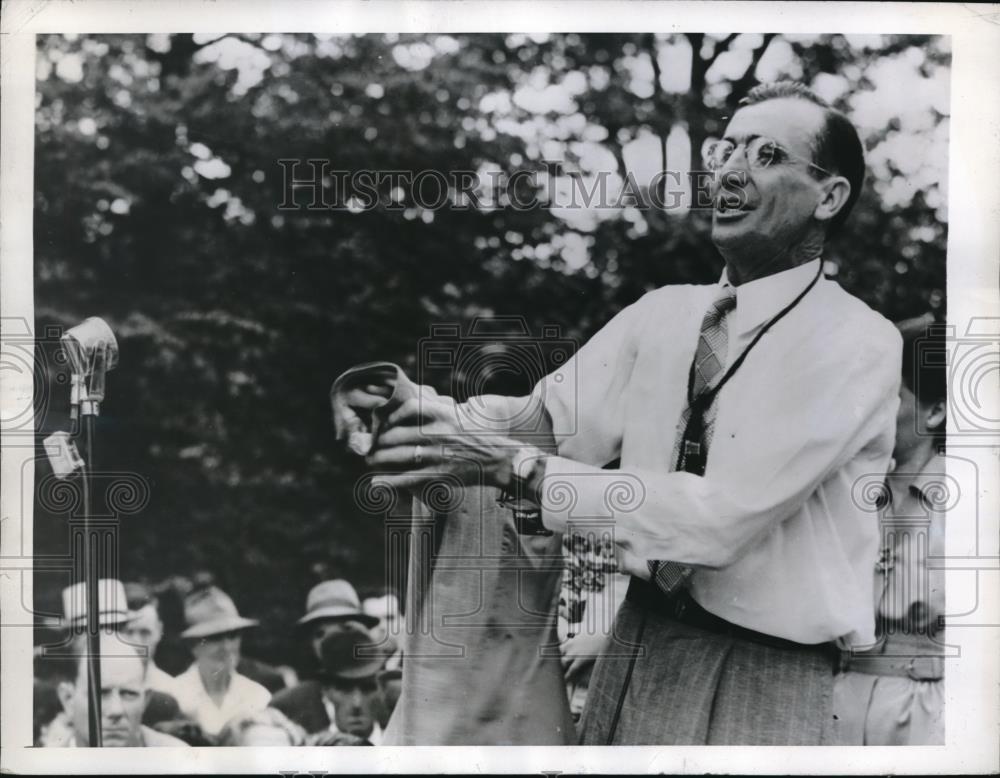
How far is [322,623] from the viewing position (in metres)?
3.11

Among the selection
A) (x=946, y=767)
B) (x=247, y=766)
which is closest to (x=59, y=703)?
(x=247, y=766)

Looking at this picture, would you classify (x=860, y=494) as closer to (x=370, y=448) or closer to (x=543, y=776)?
(x=543, y=776)

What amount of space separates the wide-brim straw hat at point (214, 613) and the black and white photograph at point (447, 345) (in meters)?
0.01

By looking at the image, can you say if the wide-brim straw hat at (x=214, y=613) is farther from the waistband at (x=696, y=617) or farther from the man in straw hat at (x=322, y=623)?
the waistband at (x=696, y=617)

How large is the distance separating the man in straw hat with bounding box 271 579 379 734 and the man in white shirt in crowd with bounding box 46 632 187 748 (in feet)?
1.45

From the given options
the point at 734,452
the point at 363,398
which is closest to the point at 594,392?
the point at 734,452

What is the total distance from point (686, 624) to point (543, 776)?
0.70 meters

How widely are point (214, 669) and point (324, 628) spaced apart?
1.29 ft

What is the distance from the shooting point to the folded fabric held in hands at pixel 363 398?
3102 mm

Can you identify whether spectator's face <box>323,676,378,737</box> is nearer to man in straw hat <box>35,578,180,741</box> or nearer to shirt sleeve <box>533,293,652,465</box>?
man in straw hat <box>35,578,180,741</box>

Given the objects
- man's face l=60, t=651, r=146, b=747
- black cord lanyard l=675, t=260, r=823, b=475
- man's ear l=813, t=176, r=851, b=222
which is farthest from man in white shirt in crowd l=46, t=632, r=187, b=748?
man's ear l=813, t=176, r=851, b=222

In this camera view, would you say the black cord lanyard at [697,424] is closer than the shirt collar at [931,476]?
Yes

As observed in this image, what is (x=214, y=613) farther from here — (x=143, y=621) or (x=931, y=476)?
(x=931, y=476)

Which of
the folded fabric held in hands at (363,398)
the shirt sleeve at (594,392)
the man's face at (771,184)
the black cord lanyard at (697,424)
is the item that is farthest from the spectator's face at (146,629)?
the man's face at (771,184)
